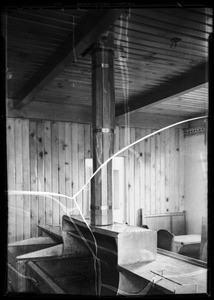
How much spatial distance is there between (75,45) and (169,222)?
388 cm

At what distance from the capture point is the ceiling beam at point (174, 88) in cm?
278

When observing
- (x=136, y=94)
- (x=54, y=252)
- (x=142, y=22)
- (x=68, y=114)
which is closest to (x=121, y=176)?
(x=68, y=114)

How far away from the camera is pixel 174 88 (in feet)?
10.2

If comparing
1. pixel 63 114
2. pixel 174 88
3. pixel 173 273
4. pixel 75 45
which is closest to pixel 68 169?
pixel 63 114

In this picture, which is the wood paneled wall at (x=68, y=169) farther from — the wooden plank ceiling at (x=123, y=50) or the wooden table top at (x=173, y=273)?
the wooden table top at (x=173, y=273)

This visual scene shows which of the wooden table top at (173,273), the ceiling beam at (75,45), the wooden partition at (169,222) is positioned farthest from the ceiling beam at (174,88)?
the wooden partition at (169,222)

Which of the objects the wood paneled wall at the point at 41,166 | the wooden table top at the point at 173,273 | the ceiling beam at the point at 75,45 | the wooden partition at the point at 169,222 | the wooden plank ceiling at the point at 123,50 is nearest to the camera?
the wooden table top at the point at 173,273

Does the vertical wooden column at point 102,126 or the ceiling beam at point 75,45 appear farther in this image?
the vertical wooden column at point 102,126

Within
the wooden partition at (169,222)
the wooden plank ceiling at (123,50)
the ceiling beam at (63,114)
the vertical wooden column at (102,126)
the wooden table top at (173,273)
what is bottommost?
the wooden partition at (169,222)

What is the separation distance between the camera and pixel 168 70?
277cm

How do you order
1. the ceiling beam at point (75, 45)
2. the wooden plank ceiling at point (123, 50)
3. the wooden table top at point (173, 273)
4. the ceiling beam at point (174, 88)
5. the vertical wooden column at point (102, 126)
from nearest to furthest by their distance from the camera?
the wooden table top at point (173, 273) < the ceiling beam at point (75, 45) < the wooden plank ceiling at point (123, 50) < the vertical wooden column at point (102, 126) < the ceiling beam at point (174, 88)

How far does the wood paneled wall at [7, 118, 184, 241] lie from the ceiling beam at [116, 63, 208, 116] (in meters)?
1.03

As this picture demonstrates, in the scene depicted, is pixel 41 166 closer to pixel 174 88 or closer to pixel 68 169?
pixel 68 169

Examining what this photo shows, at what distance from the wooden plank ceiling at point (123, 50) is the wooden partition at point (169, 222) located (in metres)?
2.10
